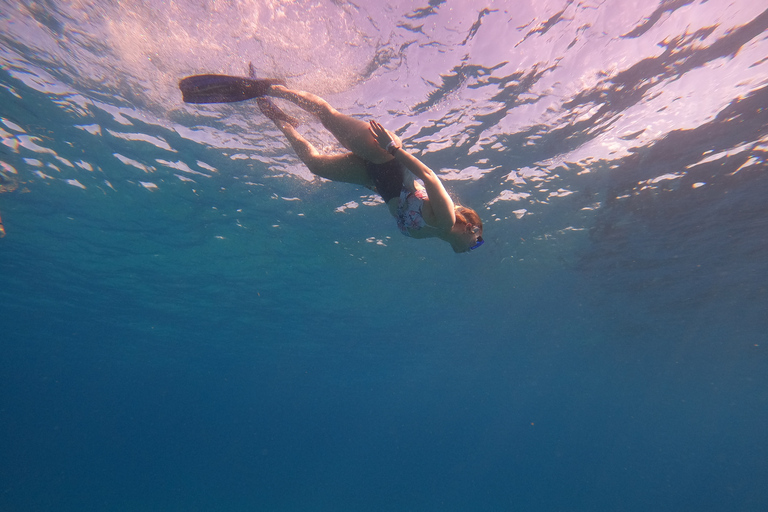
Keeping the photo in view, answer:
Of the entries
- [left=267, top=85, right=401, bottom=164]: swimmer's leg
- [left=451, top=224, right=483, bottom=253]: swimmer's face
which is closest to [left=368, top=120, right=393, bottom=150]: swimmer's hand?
[left=267, top=85, right=401, bottom=164]: swimmer's leg

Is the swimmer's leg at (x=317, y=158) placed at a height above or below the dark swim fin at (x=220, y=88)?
below

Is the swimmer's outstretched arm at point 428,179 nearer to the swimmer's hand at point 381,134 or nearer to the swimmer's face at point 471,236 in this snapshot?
the swimmer's hand at point 381,134

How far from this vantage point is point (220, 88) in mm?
5223

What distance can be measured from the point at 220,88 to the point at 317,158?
5.23 ft

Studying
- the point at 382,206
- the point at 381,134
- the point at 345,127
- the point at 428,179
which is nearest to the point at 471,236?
the point at 428,179

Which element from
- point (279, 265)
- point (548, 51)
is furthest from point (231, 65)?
point (279, 265)

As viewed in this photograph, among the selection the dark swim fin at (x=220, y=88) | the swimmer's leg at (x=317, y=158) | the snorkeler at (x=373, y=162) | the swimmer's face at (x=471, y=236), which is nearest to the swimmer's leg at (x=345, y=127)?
the snorkeler at (x=373, y=162)

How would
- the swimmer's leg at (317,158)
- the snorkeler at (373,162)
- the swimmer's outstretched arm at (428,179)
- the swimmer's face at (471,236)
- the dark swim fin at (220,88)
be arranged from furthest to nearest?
1. the swimmer's leg at (317,158)
2. the dark swim fin at (220,88)
3. the swimmer's face at (471,236)
4. the snorkeler at (373,162)
5. the swimmer's outstretched arm at (428,179)

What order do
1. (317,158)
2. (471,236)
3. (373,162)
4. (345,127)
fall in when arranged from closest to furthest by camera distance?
(471,236) → (345,127) → (373,162) → (317,158)

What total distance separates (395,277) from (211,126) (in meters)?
16.0

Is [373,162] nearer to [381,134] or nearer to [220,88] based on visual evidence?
[381,134]

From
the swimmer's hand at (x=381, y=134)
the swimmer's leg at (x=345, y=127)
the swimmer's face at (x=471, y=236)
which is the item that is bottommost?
the swimmer's face at (x=471, y=236)

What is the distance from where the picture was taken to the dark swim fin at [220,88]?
16.9ft

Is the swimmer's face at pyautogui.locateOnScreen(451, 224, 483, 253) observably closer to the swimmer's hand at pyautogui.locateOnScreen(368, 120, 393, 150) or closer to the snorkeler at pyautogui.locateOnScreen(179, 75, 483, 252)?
the snorkeler at pyautogui.locateOnScreen(179, 75, 483, 252)
